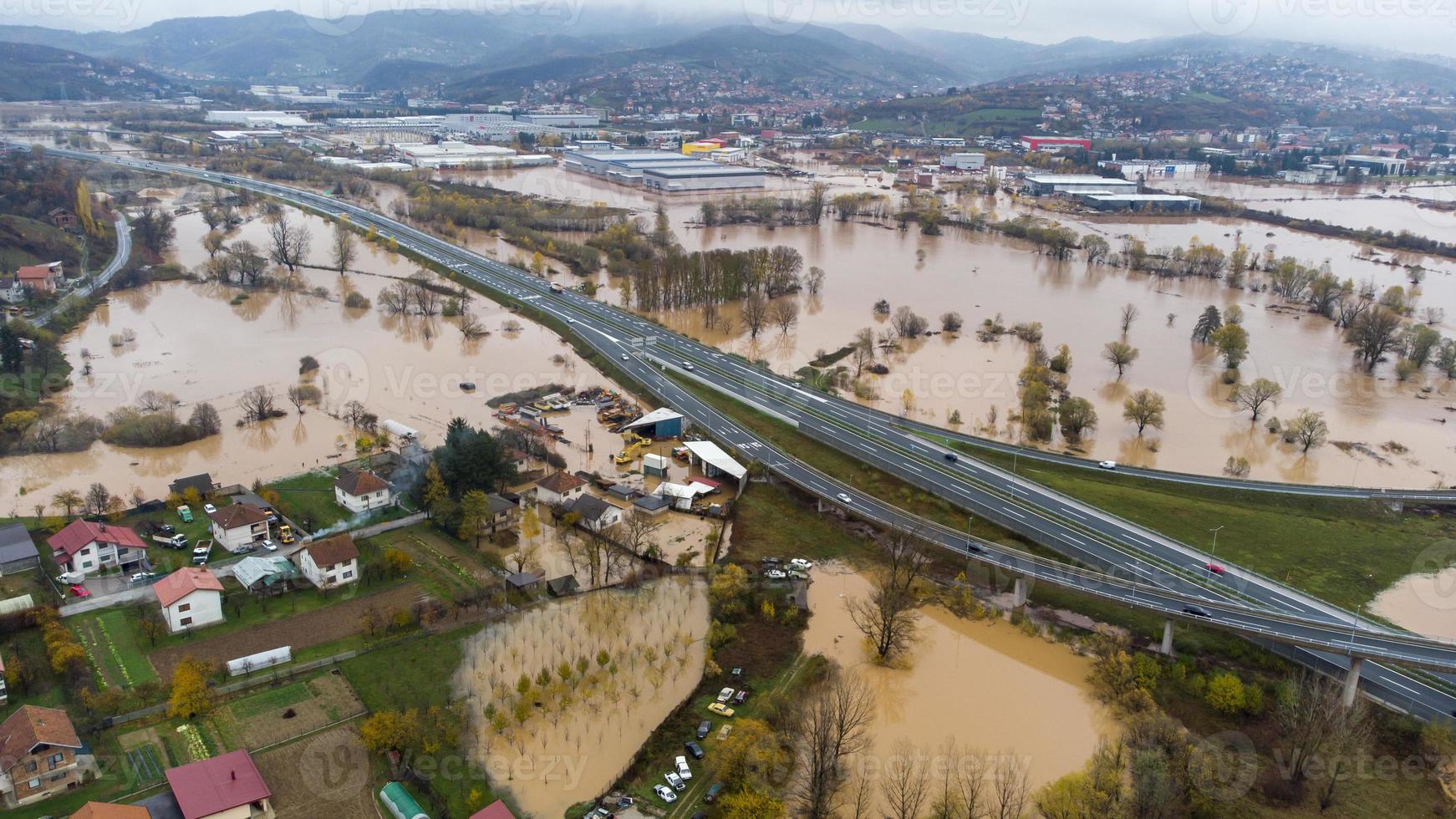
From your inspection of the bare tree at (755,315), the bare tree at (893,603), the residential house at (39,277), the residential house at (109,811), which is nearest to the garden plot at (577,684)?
the bare tree at (893,603)

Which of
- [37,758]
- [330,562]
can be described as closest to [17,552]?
[330,562]

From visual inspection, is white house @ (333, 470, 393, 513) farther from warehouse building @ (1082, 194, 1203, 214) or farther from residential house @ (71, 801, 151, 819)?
warehouse building @ (1082, 194, 1203, 214)

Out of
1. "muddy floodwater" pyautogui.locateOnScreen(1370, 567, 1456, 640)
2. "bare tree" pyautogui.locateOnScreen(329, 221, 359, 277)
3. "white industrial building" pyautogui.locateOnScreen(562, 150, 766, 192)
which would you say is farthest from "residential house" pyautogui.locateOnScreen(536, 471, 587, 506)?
"white industrial building" pyautogui.locateOnScreen(562, 150, 766, 192)

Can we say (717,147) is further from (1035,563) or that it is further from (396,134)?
(1035,563)

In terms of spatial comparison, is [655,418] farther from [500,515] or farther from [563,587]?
[563,587]

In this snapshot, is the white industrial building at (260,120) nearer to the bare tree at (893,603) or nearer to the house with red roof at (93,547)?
the house with red roof at (93,547)

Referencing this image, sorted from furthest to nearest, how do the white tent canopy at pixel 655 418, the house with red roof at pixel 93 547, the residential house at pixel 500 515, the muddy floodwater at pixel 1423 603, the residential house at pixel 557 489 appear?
the white tent canopy at pixel 655 418 → the residential house at pixel 557 489 → the residential house at pixel 500 515 → the house with red roof at pixel 93 547 → the muddy floodwater at pixel 1423 603
